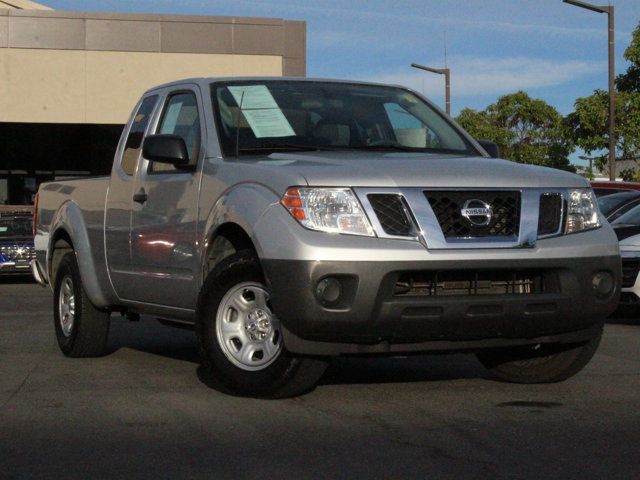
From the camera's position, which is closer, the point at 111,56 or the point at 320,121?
the point at 320,121

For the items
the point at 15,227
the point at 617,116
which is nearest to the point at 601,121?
the point at 617,116

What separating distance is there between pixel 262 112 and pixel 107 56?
3502 centimetres

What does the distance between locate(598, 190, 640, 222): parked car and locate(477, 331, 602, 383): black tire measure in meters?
6.72

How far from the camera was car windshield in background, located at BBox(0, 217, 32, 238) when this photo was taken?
24922mm

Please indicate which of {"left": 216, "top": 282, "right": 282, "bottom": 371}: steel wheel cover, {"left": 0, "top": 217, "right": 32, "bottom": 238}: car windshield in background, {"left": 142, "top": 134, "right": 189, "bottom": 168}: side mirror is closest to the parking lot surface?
{"left": 216, "top": 282, "right": 282, "bottom": 371}: steel wheel cover

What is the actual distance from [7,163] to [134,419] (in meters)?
44.5

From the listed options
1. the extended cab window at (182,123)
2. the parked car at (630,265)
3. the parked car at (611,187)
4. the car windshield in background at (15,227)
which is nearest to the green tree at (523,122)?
the car windshield in background at (15,227)

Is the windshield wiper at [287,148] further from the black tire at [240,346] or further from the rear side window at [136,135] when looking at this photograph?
the rear side window at [136,135]

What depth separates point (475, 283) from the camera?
6.50 meters

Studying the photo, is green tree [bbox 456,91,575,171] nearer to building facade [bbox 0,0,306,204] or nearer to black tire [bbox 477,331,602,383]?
building facade [bbox 0,0,306,204]

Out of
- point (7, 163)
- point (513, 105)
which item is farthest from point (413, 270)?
point (513, 105)

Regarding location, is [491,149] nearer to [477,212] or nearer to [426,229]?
[477,212]

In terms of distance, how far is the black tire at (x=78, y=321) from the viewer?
9031 millimetres

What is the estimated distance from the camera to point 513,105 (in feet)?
220
